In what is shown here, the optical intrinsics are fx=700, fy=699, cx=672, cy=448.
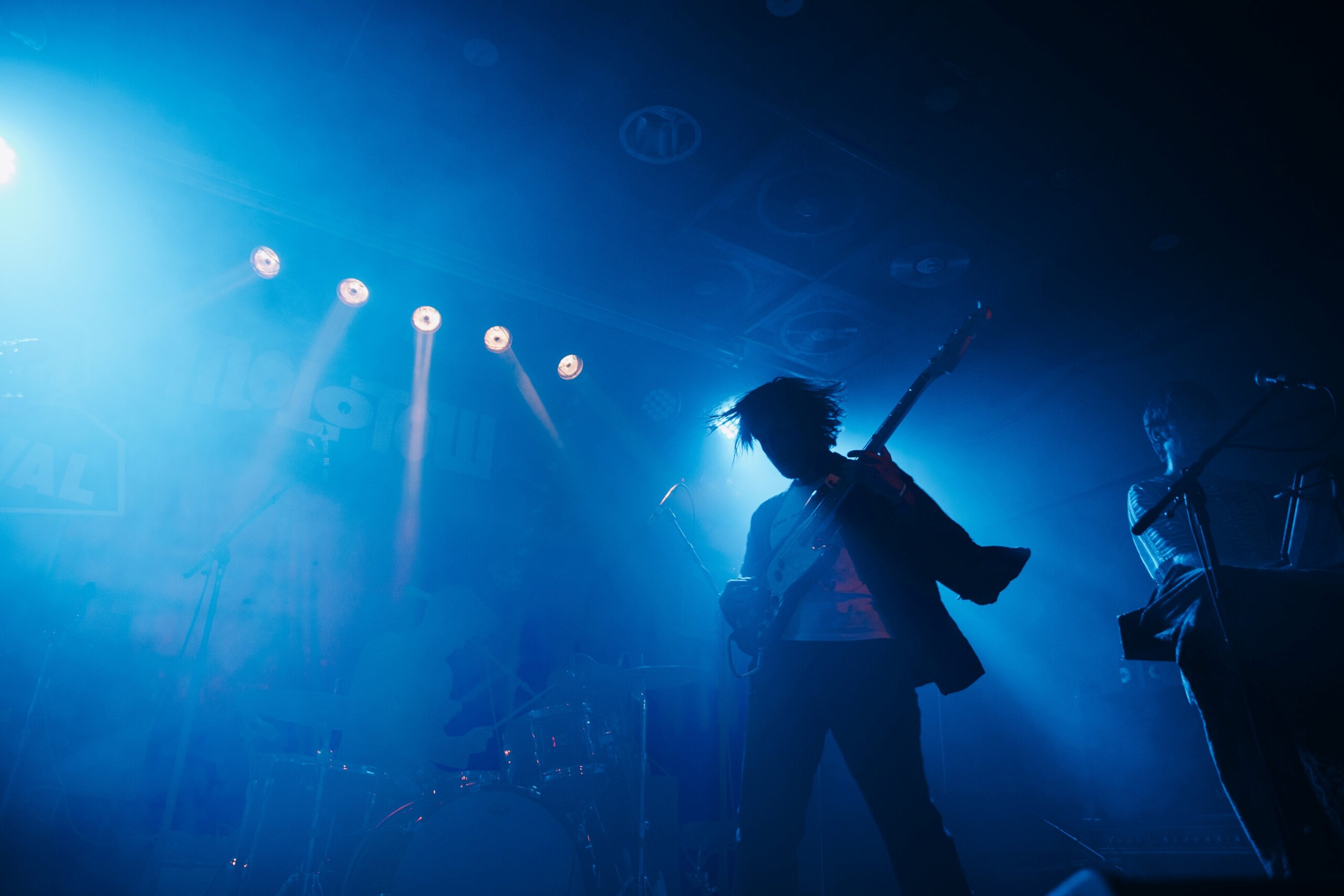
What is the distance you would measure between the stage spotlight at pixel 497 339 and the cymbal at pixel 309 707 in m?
2.90

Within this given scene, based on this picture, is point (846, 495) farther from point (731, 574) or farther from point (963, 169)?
point (731, 574)

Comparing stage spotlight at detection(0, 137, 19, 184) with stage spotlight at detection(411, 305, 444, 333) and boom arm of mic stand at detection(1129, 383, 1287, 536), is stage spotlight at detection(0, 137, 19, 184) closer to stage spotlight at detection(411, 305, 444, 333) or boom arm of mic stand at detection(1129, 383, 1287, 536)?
stage spotlight at detection(411, 305, 444, 333)

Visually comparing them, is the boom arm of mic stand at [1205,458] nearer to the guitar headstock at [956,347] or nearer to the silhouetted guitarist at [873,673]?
the silhouetted guitarist at [873,673]

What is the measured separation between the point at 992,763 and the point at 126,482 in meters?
7.14

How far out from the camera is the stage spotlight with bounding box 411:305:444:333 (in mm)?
5445

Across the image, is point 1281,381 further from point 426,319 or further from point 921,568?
point 426,319

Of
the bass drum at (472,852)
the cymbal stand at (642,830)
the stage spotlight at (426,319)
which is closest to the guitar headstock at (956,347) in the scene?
the cymbal stand at (642,830)

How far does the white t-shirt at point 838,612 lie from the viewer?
226cm

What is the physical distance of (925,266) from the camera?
5168mm

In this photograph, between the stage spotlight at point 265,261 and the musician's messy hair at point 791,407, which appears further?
the stage spotlight at point 265,261

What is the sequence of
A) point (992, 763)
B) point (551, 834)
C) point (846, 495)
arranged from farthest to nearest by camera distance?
point (992, 763), point (551, 834), point (846, 495)

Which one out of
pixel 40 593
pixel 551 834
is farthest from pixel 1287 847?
pixel 40 593

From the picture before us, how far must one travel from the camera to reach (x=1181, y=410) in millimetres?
2803

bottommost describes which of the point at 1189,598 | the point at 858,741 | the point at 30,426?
the point at 858,741
